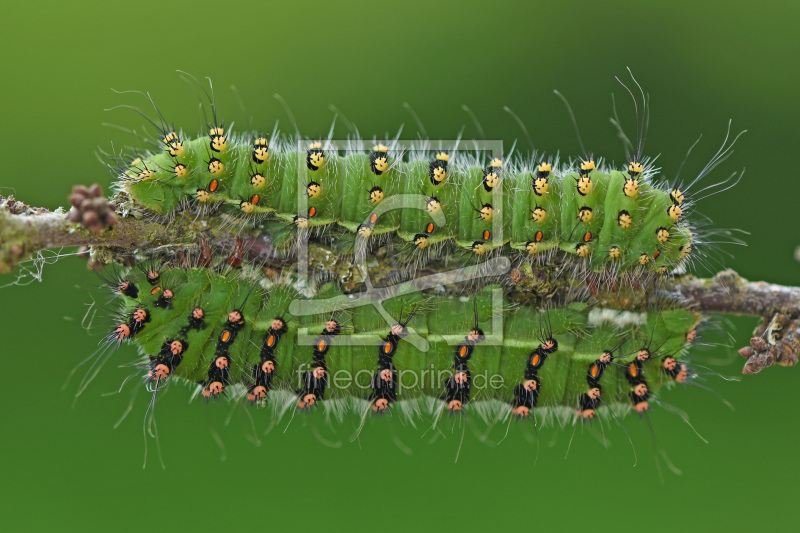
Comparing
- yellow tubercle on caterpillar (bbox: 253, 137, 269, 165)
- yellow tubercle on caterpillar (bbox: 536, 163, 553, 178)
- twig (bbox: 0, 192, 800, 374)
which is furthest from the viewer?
yellow tubercle on caterpillar (bbox: 536, 163, 553, 178)

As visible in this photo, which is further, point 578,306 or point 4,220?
point 578,306

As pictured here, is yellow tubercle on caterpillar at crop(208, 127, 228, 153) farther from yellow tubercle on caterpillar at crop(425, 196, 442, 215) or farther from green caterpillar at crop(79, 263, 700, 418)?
yellow tubercle on caterpillar at crop(425, 196, 442, 215)

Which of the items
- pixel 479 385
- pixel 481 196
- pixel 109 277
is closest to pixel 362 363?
pixel 479 385

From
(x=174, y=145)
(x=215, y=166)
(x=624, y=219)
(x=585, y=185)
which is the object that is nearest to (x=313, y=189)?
(x=215, y=166)

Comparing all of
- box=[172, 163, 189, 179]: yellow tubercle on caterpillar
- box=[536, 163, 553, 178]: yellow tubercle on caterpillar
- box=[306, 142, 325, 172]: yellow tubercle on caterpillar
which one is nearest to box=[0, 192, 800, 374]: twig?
box=[172, 163, 189, 179]: yellow tubercle on caterpillar

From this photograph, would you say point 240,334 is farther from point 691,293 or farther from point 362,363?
point 691,293

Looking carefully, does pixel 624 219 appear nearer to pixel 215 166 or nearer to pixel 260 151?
pixel 260 151
